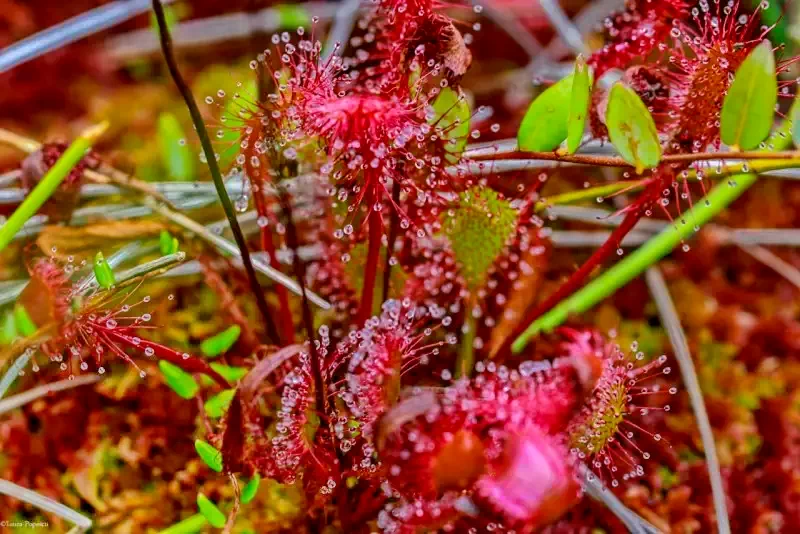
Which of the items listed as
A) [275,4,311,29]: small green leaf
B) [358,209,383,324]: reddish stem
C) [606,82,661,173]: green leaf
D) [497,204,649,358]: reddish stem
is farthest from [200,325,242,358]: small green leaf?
[275,4,311,29]: small green leaf

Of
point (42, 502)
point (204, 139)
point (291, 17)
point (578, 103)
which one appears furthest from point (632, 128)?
point (291, 17)

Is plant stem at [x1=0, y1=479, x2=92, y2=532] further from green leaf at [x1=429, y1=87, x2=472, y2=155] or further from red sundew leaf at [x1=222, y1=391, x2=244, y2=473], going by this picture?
green leaf at [x1=429, y1=87, x2=472, y2=155]

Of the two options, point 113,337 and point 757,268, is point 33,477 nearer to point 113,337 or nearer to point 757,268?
point 113,337

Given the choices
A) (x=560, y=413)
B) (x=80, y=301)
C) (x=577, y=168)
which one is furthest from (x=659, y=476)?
(x=80, y=301)

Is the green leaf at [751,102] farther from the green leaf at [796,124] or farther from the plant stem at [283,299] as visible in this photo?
the plant stem at [283,299]

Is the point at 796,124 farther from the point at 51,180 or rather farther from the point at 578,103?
the point at 51,180

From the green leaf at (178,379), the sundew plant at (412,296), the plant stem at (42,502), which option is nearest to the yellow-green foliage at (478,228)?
the sundew plant at (412,296)
